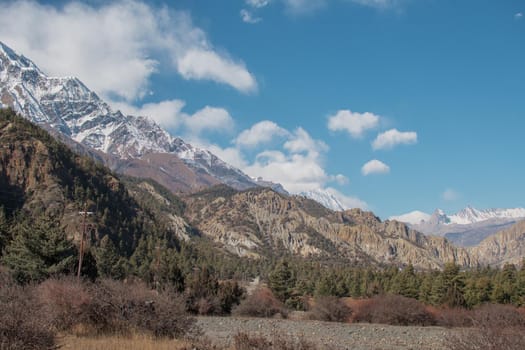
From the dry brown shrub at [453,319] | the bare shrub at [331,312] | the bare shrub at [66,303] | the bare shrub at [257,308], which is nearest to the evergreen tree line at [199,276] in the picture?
the bare shrub at [257,308]

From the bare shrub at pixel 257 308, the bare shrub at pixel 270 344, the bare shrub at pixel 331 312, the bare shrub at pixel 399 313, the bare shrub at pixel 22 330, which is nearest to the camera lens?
the bare shrub at pixel 22 330

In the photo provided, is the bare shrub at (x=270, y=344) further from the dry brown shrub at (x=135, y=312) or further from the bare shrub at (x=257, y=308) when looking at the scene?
the bare shrub at (x=257, y=308)

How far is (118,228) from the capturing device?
133 meters

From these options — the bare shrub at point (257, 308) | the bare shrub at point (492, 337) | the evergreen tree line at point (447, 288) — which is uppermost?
the bare shrub at point (492, 337)

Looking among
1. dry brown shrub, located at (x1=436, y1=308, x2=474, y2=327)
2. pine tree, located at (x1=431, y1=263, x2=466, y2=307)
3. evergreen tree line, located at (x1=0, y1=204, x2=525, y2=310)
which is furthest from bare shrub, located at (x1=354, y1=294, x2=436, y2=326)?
pine tree, located at (x1=431, y1=263, x2=466, y2=307)

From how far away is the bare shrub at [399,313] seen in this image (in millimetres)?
45500

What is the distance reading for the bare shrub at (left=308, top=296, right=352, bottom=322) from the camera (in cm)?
4862

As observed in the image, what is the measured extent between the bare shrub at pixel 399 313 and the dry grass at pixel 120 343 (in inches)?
1470

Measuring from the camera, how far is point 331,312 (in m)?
48.8

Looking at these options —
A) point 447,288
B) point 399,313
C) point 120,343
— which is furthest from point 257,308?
point 120,343

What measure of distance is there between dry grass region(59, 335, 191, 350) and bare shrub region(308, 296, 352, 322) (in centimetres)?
3856

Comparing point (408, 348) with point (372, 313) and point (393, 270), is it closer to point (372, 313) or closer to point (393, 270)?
point (372, 313)

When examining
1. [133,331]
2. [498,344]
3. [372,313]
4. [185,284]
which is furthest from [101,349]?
[185,284]

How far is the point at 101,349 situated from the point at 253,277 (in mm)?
164038
